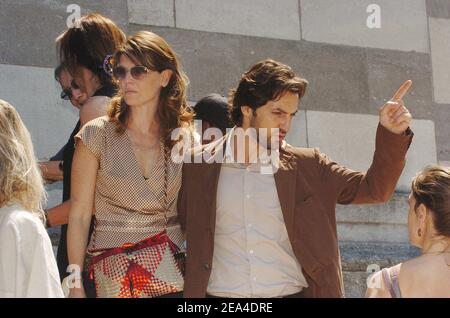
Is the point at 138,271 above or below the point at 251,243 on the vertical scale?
below

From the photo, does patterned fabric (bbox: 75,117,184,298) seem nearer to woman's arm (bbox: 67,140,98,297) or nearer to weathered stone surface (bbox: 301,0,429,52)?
woman's arm (bbox: 67,140,98,297)

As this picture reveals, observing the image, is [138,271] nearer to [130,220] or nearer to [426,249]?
[130,220]

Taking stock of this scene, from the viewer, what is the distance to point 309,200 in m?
4.91

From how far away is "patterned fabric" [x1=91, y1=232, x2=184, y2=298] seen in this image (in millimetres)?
4711

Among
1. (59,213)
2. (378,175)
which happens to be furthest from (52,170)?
(378,175)

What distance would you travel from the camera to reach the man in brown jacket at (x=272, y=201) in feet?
15.6

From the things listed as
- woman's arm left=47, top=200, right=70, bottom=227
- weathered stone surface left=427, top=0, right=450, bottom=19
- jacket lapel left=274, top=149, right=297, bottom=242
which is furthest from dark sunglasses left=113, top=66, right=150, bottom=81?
weathered stone surface left=427, top=0, right=450, bottom=19

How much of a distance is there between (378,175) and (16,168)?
171cm

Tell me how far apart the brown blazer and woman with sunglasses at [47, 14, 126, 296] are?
0.64 m

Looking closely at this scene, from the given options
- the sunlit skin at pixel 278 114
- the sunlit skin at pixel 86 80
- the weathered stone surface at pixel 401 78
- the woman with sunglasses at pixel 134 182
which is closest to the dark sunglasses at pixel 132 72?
the woman with sunglasses at pixel 134 182

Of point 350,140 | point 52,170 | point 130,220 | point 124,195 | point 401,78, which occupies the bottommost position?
point 130,220

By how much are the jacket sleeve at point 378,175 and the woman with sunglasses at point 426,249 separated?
0.43ft

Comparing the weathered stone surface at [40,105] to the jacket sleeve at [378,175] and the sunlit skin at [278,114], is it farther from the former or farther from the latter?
the jacket sleeve at [378,175]
